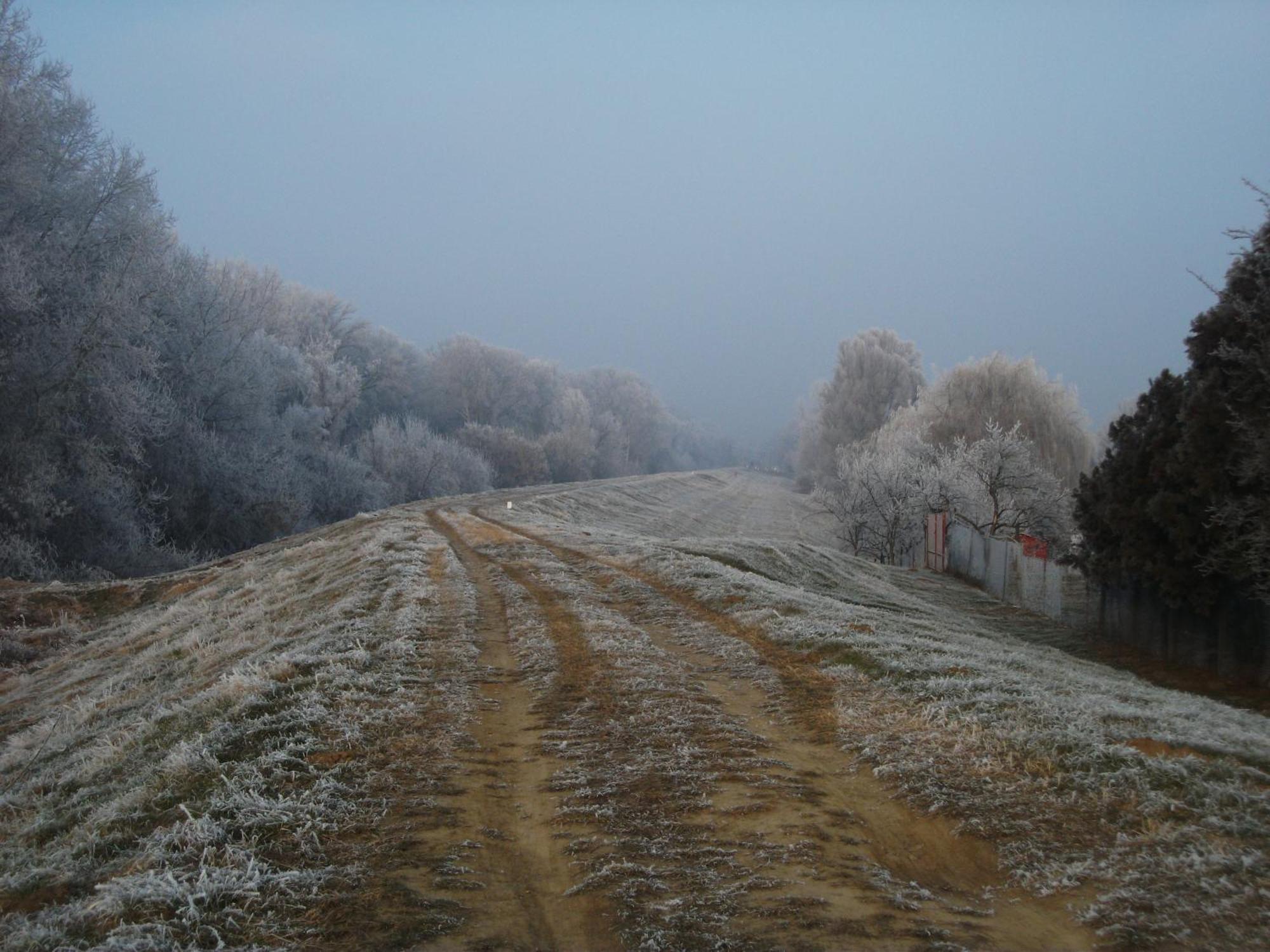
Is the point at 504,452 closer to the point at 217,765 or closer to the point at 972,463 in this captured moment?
the point at 972,463

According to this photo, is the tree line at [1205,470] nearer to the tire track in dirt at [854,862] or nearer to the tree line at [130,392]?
the tire track in dirt at [854,862]

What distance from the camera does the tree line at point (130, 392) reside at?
22891 mm

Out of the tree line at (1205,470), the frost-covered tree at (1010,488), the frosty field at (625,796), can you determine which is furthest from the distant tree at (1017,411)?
the frosty field at (625,796)

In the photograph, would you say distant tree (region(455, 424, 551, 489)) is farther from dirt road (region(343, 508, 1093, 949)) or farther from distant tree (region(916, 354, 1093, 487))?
dirt road (region(343, 508, 1093, 949))

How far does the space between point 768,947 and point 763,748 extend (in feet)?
9.60

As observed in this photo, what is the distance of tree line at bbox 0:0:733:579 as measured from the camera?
75.1 feet

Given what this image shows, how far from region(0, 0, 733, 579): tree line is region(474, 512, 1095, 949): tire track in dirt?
2480 cm

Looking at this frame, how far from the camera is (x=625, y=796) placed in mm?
5551

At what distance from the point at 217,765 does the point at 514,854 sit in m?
2.65

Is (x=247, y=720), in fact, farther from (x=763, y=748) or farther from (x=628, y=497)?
(x=628, y=497)

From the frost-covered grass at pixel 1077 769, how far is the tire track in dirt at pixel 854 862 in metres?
0.21

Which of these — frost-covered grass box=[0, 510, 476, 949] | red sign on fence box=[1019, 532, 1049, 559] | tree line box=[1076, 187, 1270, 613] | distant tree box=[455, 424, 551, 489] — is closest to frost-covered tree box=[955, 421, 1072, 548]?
red sign on fence box=[1019, 532, 1049, 559]

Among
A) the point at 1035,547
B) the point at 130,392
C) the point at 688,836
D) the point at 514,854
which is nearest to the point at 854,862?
the point at 688,836

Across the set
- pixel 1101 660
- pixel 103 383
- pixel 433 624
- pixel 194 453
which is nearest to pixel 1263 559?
pixel 1101 660
